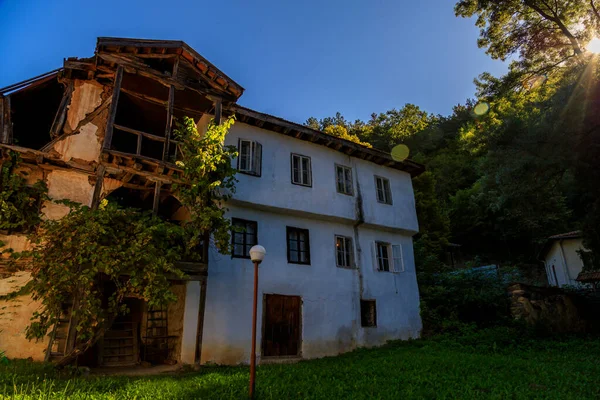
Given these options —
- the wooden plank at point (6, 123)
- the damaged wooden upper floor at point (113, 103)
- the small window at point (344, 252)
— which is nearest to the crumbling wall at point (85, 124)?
the damaged wooden upper floor at point (113, 103)

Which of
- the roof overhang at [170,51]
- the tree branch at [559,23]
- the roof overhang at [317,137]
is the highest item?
the tree branch at [559,23]

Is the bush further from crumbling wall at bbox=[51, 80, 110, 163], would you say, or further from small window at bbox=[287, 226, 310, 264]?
crumbling wall at bbox=[51, 80, 110, 163]

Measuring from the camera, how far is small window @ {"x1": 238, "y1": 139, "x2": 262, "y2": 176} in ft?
44.5

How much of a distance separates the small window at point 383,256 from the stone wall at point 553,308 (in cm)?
550

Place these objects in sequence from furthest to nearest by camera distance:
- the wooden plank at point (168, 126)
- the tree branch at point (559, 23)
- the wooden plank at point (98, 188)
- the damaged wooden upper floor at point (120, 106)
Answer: the tree branch at point (559, 23) → the wooden plank at point (168, 126) → the damaged wooden upper floor at point (120, 106) → the wooden plank at point (98, 188)

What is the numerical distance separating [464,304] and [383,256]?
13.4 feet

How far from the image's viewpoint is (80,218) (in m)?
8.79

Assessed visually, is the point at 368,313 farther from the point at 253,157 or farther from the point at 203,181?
the point at 203,181

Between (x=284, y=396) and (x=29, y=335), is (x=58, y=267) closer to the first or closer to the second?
(x=29, y=335)

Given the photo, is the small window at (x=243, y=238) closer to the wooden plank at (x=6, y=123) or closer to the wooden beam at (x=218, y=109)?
the wooden beam at (x=218, y=109)

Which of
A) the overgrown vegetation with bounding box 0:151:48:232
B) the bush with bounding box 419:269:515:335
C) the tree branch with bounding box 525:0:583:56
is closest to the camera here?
the overgrown vegetation with bounding box 0:151:48:232

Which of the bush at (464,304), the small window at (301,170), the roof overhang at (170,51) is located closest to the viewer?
the roof overhang at (170,51)

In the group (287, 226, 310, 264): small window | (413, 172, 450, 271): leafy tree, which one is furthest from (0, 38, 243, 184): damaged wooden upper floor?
(413, 172, 450, 271): leafy tree

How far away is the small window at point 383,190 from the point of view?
17.1 m
